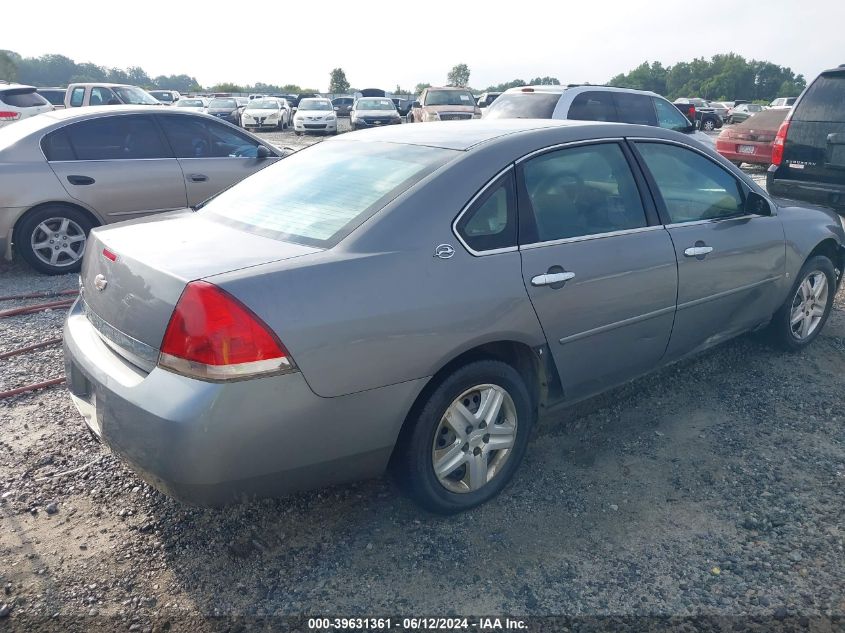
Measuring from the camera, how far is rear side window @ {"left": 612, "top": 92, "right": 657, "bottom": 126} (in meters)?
9.64

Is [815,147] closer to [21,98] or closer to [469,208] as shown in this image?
[469,208]

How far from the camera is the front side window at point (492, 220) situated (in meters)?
2.82

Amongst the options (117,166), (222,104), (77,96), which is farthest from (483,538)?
(222,104)

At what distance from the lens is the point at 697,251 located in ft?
12.0

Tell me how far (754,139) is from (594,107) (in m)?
5.78

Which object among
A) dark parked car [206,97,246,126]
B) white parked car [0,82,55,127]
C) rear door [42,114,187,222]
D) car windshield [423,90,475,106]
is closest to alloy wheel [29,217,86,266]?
rear door [42,114,187,222]

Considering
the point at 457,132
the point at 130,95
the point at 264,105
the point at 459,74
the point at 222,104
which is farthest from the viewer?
the point at 459,74

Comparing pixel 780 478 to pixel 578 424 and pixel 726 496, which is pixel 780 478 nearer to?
pixel 726 496

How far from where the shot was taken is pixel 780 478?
3270 mm

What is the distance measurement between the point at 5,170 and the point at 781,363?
657 cm

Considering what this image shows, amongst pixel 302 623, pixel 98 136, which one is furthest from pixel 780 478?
pixel 98 136

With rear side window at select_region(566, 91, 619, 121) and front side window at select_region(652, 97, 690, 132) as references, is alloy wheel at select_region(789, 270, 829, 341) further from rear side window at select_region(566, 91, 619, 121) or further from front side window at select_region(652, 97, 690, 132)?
front side window at select_region(652, 97, 690, 132)

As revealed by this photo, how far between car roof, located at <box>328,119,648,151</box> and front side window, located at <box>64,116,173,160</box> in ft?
12.7

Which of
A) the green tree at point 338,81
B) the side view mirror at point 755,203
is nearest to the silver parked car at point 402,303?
the side view mirror at point 755,203
